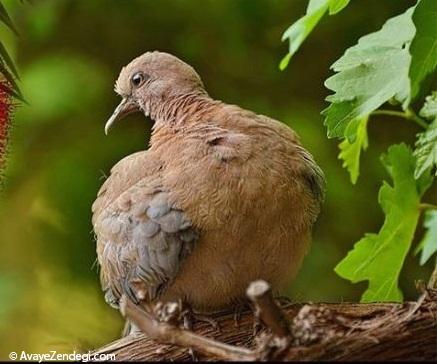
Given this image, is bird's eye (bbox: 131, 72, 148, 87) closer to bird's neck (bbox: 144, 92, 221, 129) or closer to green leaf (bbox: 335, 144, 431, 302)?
bird's neck (bbox: 144, 92, 221, 129)

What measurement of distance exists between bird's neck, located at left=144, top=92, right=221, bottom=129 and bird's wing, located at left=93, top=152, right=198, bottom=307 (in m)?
0.05

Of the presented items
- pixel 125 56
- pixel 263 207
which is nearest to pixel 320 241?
pixel 125 56

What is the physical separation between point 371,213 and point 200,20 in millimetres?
374

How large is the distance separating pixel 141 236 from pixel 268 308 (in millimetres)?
233

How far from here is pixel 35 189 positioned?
1.21 meters

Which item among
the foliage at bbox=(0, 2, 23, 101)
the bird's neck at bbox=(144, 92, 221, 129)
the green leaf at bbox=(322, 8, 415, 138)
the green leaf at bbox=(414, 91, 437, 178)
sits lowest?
the green leaf at bbox=(414, 91, 437, 178)

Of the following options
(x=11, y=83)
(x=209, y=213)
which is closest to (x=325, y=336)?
(x=209, y=213)

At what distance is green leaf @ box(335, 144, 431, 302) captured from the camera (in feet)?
2.74

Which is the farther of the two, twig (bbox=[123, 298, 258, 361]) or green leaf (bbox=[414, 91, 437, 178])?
green leaf (bbox=[414, 91, 437, 178])

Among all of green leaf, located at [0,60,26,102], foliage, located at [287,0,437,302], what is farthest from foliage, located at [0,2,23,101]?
foliage, located at [287,0,437,302]

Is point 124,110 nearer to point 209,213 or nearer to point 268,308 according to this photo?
point 209,213

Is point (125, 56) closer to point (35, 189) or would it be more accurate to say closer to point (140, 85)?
point (35, 189)

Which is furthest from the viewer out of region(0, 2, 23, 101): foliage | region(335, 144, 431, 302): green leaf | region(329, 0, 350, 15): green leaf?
region(335, 144, 431, 302): green leaf

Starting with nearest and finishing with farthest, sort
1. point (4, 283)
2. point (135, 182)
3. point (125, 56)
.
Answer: point (135, 182)
point (4, 283)
point (125, 56)
